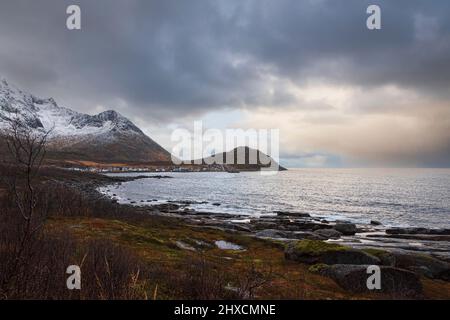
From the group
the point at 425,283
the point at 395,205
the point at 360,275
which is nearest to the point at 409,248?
the point at 425,283

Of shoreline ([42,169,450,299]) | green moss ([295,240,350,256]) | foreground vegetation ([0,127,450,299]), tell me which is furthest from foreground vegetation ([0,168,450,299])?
green moss ([295,240,350,256])

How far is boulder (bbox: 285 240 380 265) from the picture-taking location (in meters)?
19.6

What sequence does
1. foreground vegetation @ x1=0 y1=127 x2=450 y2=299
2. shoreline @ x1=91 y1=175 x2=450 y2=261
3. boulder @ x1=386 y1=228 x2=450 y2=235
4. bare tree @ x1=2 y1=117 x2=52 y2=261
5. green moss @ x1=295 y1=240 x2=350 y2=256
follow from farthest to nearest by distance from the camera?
boulder @ x1=386 y1=228 x2=450 y2=235, shoreline @ x1=91 y1=175 x2=450 y2=261, green moss @ x1=295 y1=240 x2=350 y2=256, foreground vegetation @ x1=0 y1=127 x2=450 y2=299, bare tree @ x1=2 y1=117 x2=52 y2=261

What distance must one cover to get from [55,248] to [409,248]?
3544 cm

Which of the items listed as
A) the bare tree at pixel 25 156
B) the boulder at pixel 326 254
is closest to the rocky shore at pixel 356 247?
the boulder at pixel 326 254

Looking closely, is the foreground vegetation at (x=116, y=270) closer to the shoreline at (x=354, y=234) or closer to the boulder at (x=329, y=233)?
the shoreline at (x=354, y=234)

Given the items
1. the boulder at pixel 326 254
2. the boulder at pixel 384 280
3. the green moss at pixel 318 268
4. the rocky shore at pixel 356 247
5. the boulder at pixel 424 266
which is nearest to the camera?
the boulder at pixel 384 280

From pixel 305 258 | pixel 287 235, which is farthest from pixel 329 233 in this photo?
pixel 305 258

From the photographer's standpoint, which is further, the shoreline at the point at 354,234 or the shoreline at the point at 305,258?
the shoreline at the point at 354,234

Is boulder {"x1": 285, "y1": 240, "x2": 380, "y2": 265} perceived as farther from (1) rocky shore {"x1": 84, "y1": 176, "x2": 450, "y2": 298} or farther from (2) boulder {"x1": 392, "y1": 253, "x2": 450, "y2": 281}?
(2) boulder {"x1": 392, "y1": 253, "x2": 450, "y2": 281}

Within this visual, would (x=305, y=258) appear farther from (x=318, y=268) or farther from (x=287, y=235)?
(x=287, y=235)

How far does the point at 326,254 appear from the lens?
20531mm

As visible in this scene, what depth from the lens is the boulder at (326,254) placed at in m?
19.6
